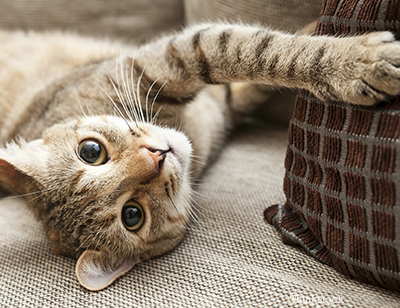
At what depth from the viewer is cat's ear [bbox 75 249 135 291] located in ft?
3.01

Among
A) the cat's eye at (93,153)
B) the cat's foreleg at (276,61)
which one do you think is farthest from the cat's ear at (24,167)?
the cat's foreleg at (276,61)

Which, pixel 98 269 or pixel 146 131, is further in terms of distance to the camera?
pixel 146 131

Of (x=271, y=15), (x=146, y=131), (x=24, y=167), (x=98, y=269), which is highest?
(x=271, y=15)

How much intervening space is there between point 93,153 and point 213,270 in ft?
1.67

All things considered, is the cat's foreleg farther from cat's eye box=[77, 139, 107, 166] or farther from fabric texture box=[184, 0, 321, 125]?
cat's eye box=[77, 139, 107, 166]

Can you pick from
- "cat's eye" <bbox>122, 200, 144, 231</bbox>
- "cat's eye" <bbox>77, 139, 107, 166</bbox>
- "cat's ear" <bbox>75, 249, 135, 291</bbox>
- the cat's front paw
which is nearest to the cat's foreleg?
the cat's front paw

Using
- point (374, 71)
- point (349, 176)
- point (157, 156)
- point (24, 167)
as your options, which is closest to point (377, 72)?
point (374, 71)

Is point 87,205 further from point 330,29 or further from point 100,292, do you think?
point 330,29

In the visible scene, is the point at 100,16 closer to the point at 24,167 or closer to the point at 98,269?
the point at 24,167

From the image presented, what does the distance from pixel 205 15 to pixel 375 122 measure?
1.14 metres

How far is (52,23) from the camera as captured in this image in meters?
1.99

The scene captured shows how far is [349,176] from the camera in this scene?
0.76 meters

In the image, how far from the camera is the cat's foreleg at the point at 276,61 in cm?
74

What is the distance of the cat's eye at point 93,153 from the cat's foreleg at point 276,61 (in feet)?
1.08
